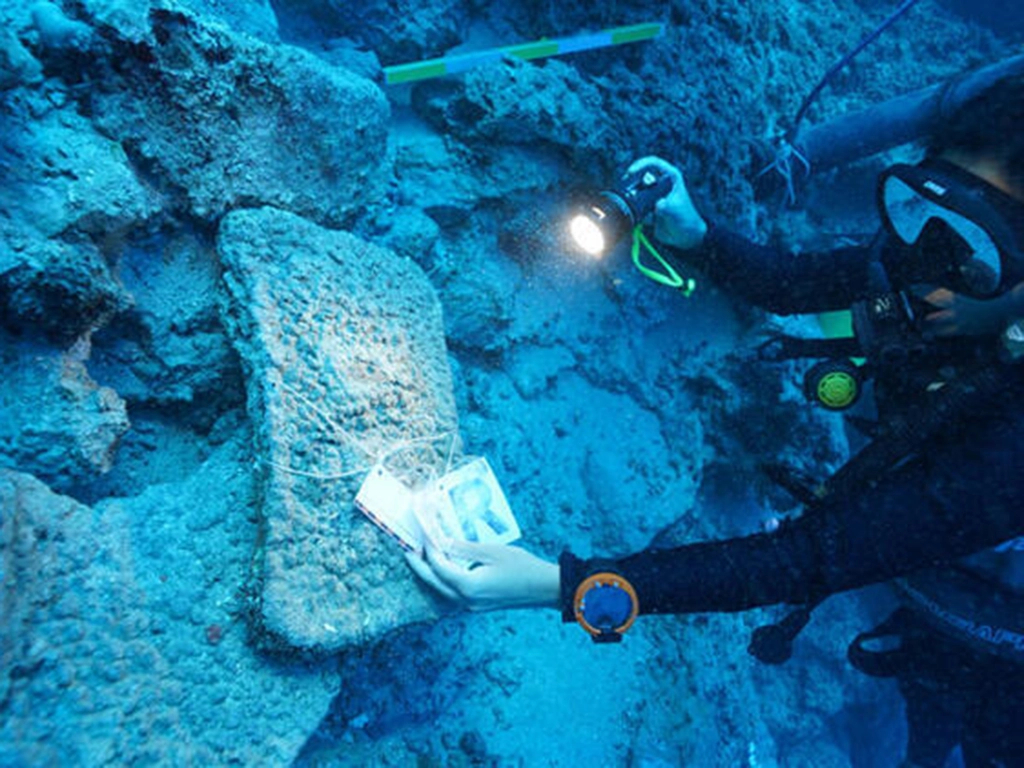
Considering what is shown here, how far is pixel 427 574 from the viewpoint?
1523 millimetres

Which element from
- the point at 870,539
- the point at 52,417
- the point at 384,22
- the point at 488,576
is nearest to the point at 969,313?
the point at 870,539

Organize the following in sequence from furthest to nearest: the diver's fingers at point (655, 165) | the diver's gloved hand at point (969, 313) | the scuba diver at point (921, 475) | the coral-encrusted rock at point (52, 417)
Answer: the diver's fingers at point (655, 165) → the diver's gloved hand at point (969, 313) → the scuba diver at point (921, 475) → the coral-encrusted rock at point (52, 417)

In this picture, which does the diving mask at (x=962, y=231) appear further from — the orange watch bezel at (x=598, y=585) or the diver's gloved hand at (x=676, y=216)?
the orange watch bezel at (x=598, y=585)

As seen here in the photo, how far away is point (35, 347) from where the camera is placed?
128cm

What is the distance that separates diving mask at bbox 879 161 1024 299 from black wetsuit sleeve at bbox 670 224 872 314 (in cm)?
71

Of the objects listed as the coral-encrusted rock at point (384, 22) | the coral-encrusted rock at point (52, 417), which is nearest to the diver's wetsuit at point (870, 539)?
the coral-encrusted rock at point (52, 417)

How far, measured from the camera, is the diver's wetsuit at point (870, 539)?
4.74 feet

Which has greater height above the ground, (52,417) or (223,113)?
(223,113)

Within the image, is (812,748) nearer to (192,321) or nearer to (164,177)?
(192,321)

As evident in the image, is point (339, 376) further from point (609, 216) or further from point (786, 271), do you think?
point (786, 271)

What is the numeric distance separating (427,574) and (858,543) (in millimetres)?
1192

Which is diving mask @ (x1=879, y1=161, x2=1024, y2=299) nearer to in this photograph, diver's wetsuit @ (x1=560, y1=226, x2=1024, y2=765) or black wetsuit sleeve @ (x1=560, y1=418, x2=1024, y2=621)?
diver's wetsuit @ (x1=560, y1=226, x2=1024, y2=765)

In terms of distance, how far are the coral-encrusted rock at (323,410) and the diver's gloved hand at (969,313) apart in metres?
1.60

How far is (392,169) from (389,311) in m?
0.80
